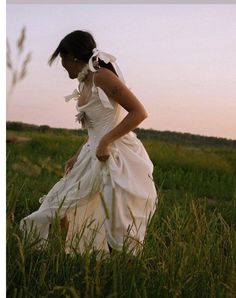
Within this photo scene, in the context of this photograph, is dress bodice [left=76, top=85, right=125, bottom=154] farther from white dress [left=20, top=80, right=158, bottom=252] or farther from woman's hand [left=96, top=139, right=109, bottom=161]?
woman's hand [left=96, top=139, right=109, bottom=161]

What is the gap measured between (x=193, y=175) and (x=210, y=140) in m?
2.22

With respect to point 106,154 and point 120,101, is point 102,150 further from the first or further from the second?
point 120,101

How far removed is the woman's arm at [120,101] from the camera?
2.46 meters

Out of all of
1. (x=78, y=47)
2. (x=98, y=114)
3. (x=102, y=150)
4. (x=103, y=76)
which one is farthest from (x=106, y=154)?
(x=78, y=47)

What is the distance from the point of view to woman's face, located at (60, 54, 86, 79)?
2.64m

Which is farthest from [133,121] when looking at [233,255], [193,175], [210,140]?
[210,140]

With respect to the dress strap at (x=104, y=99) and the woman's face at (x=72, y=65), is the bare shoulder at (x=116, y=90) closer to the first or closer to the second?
the dress strap at (x=104, y=99)

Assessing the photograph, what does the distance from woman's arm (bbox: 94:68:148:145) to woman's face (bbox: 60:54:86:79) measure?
0.13 m

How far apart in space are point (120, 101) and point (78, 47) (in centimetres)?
32

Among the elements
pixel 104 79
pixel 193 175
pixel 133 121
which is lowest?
pixel 193 175

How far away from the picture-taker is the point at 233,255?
1979mm

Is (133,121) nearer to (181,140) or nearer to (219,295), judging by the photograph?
(219,295)

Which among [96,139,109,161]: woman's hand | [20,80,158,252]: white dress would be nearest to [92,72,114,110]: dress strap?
[20,80,158,252]: white dress

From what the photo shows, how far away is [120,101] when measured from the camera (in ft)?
8.28
